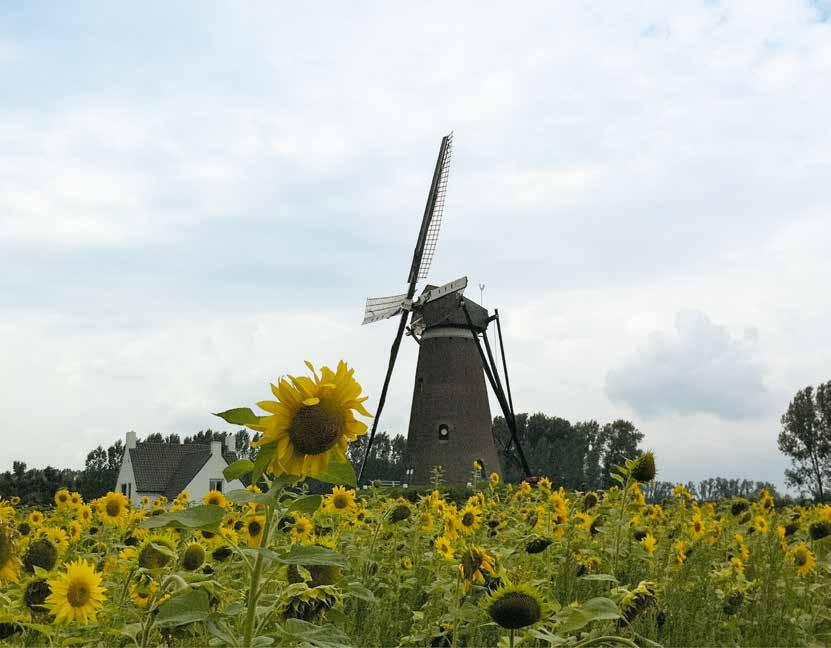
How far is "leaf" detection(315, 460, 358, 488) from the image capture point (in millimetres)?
2053

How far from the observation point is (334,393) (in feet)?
7.16

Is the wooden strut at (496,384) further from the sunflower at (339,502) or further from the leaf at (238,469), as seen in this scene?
the leaf at (238,469)

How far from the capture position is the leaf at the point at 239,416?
1984 millimetres

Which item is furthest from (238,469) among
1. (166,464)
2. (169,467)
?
(166,464)

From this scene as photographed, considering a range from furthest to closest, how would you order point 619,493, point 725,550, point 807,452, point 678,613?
point 807,452 → point 725,550 → point 619,493 → point 678,613

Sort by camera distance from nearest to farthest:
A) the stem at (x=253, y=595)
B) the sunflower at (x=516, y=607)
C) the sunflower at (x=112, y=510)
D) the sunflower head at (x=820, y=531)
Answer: the stem at (x=253, y=595) < the sunflower at (x=516, y=607) < the sunflower at (x=112, y=510) < the sunflower head at (x=820, y=531)

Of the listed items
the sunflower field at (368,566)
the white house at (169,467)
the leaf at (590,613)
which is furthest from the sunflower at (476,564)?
the white house at (169,467)

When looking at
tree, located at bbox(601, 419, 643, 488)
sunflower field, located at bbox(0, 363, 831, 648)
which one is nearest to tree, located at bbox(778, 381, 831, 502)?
tree, located at bbox(601, 419, 643, 488)

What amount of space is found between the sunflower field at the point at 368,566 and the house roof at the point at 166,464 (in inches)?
1489

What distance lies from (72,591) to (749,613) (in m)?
5.39

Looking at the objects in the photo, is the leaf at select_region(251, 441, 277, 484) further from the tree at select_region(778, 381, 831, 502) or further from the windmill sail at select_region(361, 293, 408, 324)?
the tree at select_region(778, 381, 831, 502)

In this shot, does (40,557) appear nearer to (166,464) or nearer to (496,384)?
(496,384)

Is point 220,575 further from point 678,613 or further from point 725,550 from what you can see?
point 725,550

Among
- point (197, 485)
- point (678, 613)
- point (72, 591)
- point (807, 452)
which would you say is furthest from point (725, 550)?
point (807, 452)
